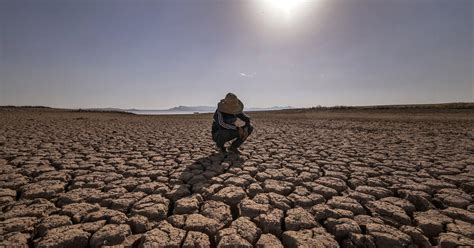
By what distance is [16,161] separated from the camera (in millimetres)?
2785

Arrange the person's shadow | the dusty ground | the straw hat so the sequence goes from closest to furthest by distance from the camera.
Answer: the dusty ground
the person's shadow
the straw hat

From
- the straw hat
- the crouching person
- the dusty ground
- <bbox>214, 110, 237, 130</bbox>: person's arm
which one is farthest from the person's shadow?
the straw hat

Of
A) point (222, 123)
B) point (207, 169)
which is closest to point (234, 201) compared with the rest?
point (207, 169)

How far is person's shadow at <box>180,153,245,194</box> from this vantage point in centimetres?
219

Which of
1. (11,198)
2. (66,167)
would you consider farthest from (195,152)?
(11,198)

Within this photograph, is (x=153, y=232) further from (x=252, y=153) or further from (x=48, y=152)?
(x=48, y=152)

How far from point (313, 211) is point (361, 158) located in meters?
2.13

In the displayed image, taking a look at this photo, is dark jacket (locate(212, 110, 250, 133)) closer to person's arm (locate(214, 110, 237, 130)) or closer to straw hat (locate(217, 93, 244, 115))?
person's arm (locate(214, 110, 237, 130))

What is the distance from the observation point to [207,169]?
2678 mm

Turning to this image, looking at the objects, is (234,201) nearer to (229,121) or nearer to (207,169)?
(207,169)

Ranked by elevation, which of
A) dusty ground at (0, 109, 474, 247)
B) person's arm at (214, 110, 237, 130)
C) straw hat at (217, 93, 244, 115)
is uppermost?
straw hat at (217, 93, 244, 115)

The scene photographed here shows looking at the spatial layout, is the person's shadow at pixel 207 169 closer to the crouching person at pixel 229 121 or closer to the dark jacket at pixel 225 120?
the crouching person at pixel 229 121

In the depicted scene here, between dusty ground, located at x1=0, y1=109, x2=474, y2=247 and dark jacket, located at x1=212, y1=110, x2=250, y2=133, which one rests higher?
dark jacket, located at x1=212, y1=110, x2=250, y2=133

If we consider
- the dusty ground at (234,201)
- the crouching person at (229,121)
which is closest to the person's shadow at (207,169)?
the dusty ground at (234,201)
